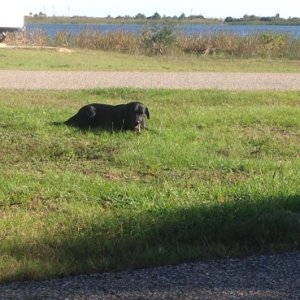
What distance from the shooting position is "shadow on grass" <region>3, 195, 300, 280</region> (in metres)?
5.09

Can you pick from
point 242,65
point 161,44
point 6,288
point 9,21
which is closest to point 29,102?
point 6,288

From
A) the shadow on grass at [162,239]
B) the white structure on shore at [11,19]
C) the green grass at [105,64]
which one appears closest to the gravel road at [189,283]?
the shadow on grass at [162,239]

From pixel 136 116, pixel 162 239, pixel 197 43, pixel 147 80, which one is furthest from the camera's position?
pixel 197 43

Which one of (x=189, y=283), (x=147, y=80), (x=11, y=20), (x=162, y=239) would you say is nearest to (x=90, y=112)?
(x=162, y=239)

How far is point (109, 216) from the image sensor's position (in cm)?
623

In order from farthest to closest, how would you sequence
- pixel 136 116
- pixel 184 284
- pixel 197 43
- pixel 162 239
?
1. pixel 197 43
2. pixel 136 116
3. pixel 162 239
4. pixel 184 284

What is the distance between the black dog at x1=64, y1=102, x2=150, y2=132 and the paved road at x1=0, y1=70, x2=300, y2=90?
662 centimetres

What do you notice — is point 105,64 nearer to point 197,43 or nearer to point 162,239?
point 197,43

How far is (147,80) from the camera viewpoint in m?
19.4

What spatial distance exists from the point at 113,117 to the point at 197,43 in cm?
2485

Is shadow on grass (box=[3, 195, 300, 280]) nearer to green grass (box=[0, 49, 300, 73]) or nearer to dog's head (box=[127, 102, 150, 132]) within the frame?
dog's head (box=[127, 102, 150, 132])

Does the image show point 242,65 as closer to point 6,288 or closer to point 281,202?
point 281,202

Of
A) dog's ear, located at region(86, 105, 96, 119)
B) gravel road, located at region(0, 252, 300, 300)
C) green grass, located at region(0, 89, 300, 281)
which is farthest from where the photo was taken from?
dog's ear, located at region(86, 105, 96, 119)

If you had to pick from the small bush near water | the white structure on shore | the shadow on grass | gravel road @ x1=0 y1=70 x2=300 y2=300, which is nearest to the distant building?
the white structure on shore
